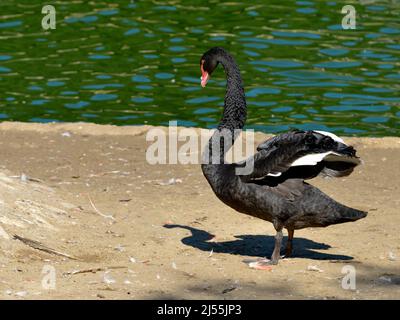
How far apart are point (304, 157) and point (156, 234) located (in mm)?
1642

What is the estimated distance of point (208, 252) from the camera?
8234 millimetres

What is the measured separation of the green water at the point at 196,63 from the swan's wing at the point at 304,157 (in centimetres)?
539

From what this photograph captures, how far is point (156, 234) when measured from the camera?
339 inches

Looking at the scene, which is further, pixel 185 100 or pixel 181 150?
pixel 185 100

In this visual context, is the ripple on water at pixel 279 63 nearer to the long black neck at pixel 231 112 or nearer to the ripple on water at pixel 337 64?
the ripple on water at pixel 337 64

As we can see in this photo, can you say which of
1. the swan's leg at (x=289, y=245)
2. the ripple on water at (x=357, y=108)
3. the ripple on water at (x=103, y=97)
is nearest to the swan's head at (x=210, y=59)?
the swan's leg at (x=289, y=245)

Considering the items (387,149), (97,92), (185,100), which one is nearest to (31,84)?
(97,92)

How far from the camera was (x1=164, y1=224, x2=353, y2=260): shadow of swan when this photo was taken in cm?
834

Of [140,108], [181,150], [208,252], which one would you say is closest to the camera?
[208,252]

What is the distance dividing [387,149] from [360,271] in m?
4.09

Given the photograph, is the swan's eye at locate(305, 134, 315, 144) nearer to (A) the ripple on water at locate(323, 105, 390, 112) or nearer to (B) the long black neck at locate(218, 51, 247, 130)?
(B) the long black neck at locate(218, 51, 247, 130)

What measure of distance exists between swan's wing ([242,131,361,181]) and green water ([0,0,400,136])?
539 centimetres

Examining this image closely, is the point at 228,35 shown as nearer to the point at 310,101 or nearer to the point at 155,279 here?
the point at 310,101

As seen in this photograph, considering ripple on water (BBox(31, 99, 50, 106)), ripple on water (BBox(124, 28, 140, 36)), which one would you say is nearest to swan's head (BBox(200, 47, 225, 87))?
ripple on water (BBox(31, 99, 50, 106))
